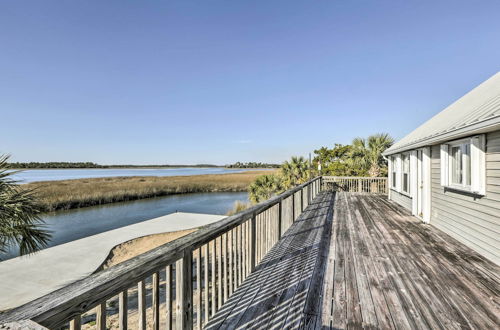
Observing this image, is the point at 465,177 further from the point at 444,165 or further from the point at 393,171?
the point at 393,171

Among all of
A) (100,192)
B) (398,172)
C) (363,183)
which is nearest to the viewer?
(398,172)

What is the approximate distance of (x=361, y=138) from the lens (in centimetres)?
1427

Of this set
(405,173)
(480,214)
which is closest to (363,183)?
(405,173)

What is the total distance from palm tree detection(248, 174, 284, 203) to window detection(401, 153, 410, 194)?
24.7 ft

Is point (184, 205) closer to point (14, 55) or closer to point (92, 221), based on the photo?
point (92, 221)

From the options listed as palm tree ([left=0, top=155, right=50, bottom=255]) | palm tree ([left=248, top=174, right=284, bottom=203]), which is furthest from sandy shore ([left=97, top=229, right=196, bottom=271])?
palm tree ([left=248, top=174, right=284, bottom=203])

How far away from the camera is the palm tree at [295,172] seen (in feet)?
47.6

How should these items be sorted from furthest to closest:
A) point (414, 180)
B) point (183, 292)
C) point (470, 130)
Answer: point (414, 180) < point (470, 130) < point (183, 292)

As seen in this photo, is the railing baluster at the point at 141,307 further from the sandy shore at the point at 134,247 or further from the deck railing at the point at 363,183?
the deck railing at the point at 363,183

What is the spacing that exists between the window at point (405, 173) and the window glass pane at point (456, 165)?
2511mm

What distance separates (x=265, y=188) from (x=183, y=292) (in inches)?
500

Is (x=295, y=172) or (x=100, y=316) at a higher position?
(x=295, y=172)

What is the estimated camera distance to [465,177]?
3.99 m

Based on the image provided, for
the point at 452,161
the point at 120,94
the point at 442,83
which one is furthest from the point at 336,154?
the point at 120,94
